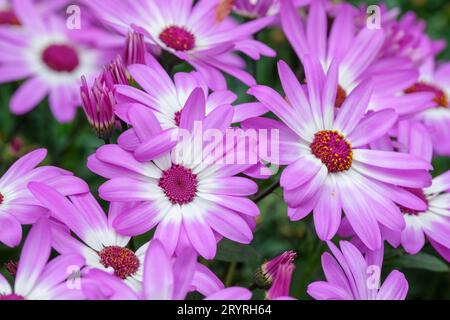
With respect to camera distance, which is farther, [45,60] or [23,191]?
[45,60]

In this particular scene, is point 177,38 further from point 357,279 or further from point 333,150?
point 357,279

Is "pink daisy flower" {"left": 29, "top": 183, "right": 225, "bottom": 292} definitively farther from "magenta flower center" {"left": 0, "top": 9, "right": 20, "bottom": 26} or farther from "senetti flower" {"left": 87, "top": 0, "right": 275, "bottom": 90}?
"magenta flower center" {"left": 0, "top": 9, "right": 20, "bottom": 26}

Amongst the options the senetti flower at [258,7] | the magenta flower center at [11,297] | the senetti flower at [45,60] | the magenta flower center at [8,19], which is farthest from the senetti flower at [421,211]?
the magenta flower center at [8,19]

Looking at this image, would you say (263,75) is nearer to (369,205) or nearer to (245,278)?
(245,278)

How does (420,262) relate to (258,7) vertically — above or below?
below

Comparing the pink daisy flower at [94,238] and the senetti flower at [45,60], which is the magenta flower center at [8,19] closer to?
the senetti flower at [45,60]

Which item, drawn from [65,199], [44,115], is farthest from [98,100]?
[44,115]

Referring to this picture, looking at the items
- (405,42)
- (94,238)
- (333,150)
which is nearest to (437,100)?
(405,42)
